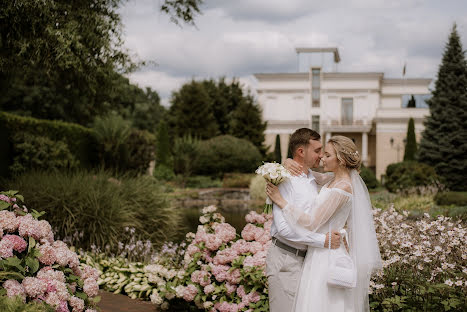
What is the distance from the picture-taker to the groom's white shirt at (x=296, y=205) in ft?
10.1

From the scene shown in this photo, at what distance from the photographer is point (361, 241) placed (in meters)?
3.25

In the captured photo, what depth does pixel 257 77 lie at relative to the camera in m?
44.7

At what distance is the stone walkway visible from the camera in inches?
222

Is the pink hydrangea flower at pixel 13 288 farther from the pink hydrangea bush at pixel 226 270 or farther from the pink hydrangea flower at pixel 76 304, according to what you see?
the pink hydrangea bush at pixel 226 270

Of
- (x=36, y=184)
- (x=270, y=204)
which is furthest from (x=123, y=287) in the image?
(x=270, y=204)

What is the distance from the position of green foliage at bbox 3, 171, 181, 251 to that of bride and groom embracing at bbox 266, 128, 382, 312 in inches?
200

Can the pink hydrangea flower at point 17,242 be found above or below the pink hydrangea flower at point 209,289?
above

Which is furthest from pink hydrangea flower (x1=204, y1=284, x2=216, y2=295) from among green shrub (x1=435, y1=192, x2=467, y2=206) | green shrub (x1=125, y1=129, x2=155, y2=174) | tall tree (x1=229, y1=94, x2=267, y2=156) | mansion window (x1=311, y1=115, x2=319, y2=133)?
mansion window (x1=311, y1=115, x2=319, y2=133)

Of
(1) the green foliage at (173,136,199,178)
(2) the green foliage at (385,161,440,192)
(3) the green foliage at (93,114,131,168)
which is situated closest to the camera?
(2) the green foliage at (385,161,440,192)

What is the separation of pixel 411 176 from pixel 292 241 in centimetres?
1942

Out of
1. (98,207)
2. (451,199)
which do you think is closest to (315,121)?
(451,199)

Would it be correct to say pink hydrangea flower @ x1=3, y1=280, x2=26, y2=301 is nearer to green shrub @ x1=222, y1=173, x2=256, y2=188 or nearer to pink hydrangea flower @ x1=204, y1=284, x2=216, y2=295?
pink hydrangea flower @ x1=204, y1=284, x2=216, y2=295

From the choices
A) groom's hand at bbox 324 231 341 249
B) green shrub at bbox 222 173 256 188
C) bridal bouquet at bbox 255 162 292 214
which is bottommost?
green shrub at bbox 222 173 256 188

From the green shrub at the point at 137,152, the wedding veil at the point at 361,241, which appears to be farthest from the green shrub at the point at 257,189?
the wedding veil at the point at 361,241
